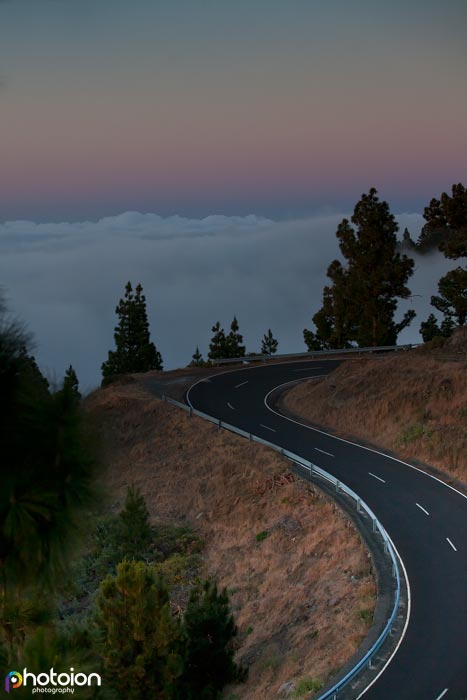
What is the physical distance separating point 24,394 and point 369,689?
13.5 meters

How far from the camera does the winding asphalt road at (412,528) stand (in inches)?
594

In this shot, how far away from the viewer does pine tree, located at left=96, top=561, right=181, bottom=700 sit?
12.7 meters

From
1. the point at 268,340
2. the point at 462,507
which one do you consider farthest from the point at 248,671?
the point at 268,340

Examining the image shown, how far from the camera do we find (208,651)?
51.5 feet

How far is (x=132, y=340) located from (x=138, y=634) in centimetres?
5294

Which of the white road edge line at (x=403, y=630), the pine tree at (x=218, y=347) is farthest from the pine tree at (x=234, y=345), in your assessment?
the white road edge line at (x=403, y=630)

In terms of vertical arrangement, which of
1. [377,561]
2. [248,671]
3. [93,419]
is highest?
[93,419]

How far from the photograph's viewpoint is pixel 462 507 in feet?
84.0

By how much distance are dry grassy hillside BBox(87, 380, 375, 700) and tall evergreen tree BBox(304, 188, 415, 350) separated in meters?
22.7

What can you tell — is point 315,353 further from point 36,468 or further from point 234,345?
point 36,468

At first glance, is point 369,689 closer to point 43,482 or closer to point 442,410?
point 43,482

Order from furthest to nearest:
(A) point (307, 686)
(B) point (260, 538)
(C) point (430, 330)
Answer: (C) point (430, 330)
(B) point (260, 538)
(A) point (307, 686)

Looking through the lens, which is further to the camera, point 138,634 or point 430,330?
point 430,330

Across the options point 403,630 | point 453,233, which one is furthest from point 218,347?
point 403,630
